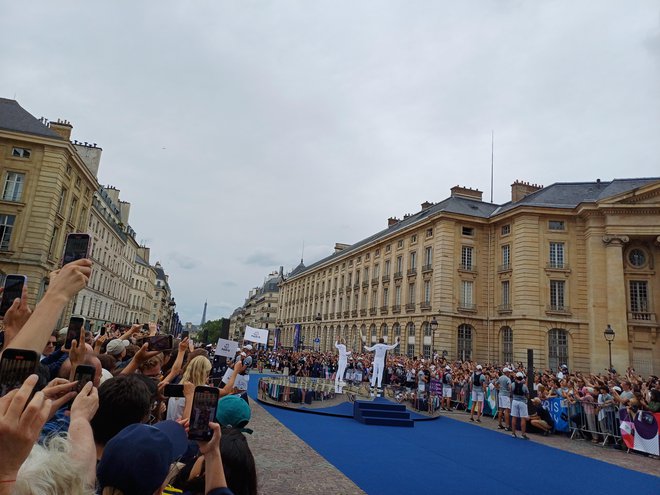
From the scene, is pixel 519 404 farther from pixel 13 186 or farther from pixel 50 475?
pixel 13 186

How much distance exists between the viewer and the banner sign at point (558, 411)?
1490 cm

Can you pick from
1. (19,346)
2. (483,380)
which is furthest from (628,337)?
(19,346)

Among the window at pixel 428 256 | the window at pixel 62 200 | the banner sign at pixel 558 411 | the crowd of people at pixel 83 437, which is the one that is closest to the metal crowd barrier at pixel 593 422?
the banner sign at pixel 558 411

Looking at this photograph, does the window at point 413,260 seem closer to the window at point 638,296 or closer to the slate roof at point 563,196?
the slate roof at point 563,196

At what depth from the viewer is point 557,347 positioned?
32500 millimetres

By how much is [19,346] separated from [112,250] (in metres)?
55.2

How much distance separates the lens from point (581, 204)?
32.9m

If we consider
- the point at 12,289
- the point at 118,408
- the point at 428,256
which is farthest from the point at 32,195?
the point at 118,408

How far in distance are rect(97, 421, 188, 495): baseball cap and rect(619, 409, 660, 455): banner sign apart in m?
14.6

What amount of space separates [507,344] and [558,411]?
20.5 metres

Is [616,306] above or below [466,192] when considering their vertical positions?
below

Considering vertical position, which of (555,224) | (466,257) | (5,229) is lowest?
(5,229)

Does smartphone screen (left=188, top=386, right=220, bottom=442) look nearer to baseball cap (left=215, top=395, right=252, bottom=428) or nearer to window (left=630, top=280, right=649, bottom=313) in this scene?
baseball cap (left=215, top=395, right=252, bottom=428)

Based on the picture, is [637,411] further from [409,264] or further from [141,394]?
[409,264]
